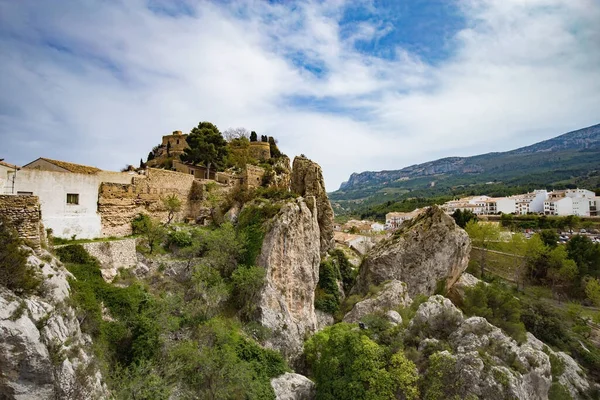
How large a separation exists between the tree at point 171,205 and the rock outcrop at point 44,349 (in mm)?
12343

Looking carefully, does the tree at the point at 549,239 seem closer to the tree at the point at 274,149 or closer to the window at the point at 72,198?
the tree at the point at 274,149

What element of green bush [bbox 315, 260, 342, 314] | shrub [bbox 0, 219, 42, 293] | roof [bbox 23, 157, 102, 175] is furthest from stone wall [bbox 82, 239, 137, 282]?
green bush [bbox 315, 260, 342, 314]

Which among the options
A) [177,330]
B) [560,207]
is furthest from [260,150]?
[560,207]

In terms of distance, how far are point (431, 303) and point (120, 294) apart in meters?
18.8

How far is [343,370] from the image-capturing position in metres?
19.0

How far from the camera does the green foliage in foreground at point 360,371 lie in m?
17.2

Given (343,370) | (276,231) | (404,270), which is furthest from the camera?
(404,270)

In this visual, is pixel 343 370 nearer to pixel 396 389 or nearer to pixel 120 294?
pixel 396 389

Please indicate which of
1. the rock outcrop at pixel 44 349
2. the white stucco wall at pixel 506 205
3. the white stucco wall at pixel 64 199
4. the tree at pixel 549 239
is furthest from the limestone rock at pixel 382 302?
the white stucco wall at pixel 506 205

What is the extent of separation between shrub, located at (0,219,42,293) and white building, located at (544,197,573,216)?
10153cm

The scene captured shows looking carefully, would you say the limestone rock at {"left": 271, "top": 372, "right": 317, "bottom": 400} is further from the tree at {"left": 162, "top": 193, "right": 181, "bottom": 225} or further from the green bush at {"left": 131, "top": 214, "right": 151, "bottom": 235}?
the tree at {"left": 162, "top": 193, "right": 181, "bottom": 225}

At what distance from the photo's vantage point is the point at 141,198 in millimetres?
23703

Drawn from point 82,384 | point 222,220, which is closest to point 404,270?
point 222,220

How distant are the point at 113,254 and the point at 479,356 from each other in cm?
2088
